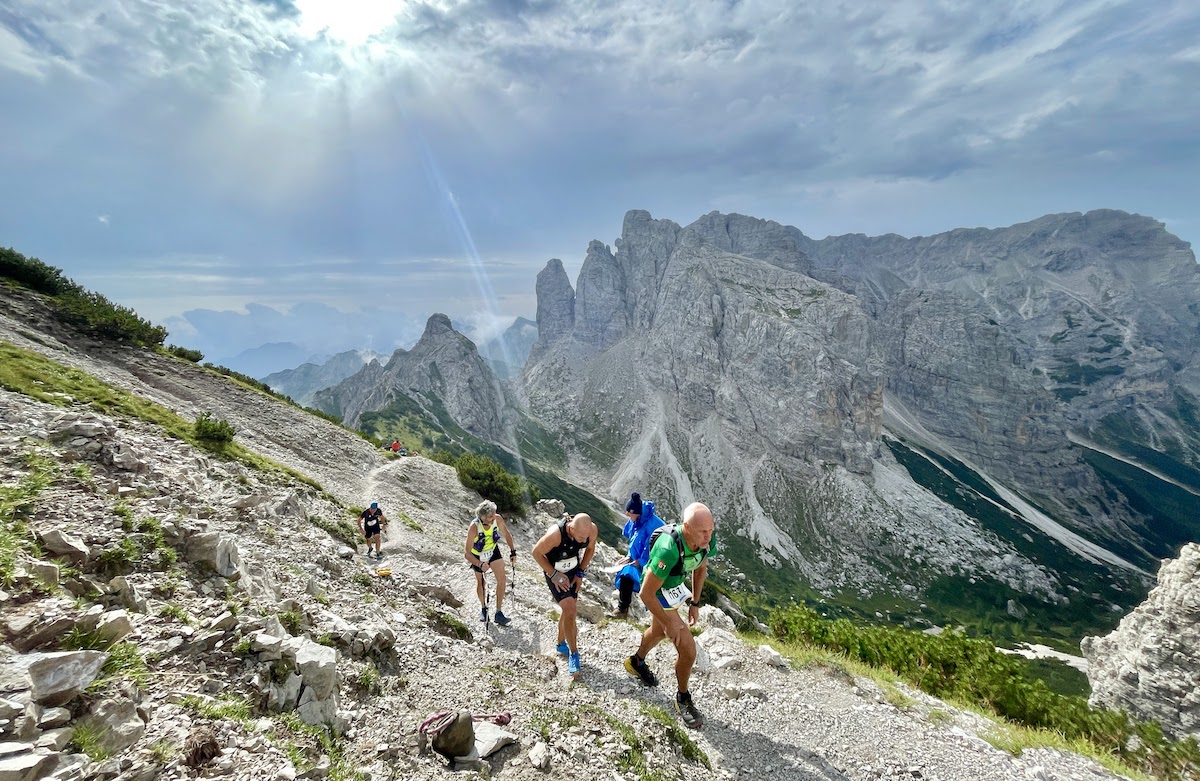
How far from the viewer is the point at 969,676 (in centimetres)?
1155

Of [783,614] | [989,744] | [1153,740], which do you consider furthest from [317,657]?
[1153,740]

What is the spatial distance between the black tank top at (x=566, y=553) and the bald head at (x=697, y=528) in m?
2.52

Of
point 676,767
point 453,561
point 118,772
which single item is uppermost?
point 118,772

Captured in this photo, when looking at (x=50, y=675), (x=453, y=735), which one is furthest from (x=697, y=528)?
(x=50, y=675)

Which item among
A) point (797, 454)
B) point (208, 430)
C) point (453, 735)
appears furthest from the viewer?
point (797, 454)

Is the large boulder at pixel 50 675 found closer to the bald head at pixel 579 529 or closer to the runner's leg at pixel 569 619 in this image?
the bald head at pixel 579 529

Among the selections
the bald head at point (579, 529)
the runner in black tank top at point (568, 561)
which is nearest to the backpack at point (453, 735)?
the runner in black tank top at point (568, 561)

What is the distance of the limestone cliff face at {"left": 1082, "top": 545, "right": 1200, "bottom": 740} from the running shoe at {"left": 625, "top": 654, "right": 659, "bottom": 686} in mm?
19720

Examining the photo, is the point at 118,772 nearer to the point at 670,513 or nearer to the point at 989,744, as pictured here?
the point at 989,744

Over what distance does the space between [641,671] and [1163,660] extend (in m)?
23.6

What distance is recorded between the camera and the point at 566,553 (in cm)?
953

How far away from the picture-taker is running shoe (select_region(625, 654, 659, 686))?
9.01 meters

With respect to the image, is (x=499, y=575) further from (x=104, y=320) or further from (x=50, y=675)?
(x=104, y=320)

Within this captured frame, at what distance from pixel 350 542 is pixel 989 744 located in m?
20.7
